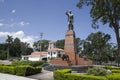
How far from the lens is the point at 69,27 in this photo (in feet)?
101

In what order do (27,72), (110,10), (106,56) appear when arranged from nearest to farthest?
(27,72), (110,10), (106,56)

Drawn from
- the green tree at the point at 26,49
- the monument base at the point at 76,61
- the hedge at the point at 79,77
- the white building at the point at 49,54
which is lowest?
the hedge at the point at 79,77

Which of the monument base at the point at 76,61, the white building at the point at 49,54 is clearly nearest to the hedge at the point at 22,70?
the monument base at the point at 76,61

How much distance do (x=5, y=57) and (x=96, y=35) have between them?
122 ft

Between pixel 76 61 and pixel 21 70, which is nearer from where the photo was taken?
pixel 21 70

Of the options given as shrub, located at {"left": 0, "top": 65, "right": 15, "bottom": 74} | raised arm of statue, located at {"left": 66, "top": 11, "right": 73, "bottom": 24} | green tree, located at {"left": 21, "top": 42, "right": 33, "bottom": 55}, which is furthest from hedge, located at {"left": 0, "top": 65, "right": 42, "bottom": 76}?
green tree, located at {"left": 21, "top": 42, "right": 33, "bottom": 55}

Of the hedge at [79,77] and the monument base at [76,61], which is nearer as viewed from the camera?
the hedge at [79,77]

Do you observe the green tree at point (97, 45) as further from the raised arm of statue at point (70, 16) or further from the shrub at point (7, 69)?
the shrub at point (7, 69)

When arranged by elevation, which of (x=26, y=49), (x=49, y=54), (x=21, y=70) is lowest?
(x=21, y=70)

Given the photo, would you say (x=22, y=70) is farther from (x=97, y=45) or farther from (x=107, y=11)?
(x=97, y=45)

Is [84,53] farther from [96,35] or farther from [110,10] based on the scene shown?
[110,10]

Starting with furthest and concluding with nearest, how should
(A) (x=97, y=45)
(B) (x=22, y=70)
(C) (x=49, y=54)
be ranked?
(C) (x=49, y=54), (A) (x=97, y=45), (B) (x=22, y=70)

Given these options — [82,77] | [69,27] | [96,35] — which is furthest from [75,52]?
[96,35]

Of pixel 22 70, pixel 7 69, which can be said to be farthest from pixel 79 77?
pixel 7 69
